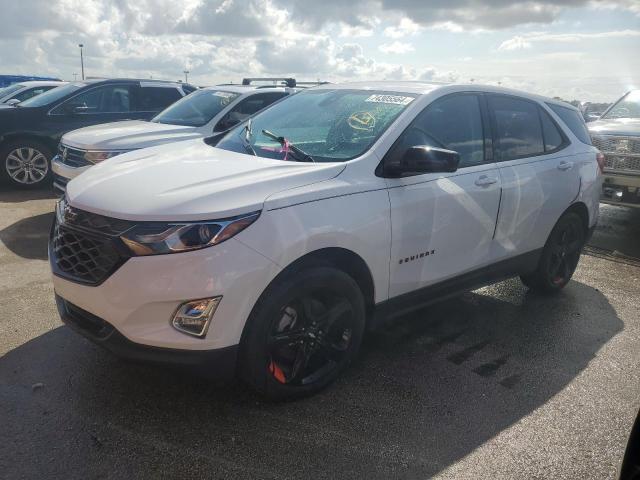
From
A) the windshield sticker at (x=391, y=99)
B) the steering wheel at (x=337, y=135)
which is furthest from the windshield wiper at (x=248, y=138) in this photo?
the windshield sticker at (x=391, y=99)

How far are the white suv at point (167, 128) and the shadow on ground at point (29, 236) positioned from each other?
0.51 metres

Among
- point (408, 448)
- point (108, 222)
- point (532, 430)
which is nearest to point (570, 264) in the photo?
point (532, 430)

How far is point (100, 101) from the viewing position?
9266 mm

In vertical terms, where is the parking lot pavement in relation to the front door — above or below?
below

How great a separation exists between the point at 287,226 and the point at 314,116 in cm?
139

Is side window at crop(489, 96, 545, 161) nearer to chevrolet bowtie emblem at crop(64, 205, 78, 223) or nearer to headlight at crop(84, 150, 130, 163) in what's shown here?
chevrolet bowtie emblem at crop(64, 205, 78, 223)

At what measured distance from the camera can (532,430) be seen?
298 cm

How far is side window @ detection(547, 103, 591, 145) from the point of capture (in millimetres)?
4973

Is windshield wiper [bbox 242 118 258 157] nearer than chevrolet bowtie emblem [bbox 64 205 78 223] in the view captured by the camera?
No

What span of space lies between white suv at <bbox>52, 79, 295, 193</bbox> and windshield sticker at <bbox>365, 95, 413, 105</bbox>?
12.4ft

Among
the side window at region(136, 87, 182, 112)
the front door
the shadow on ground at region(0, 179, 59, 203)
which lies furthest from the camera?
the side window at region(136, 87, 182, 112)

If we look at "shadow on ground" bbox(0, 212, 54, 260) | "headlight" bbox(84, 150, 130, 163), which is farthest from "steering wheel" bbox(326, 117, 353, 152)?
"headlight" bbox(84, 150, 130, 163)

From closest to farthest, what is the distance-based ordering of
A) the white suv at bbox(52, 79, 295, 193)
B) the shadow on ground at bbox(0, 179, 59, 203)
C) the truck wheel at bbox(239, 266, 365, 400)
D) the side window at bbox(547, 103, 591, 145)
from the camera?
the truck wheel at bbox(239, 266, 365, 400) → the side window at bbox(547, 103, 591, 145) → the white suv at bbox(52, 79, 295, 193) → the shadow on ground at bbox(0, 179, 59, 203)

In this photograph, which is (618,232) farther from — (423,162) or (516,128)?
(423,162)
